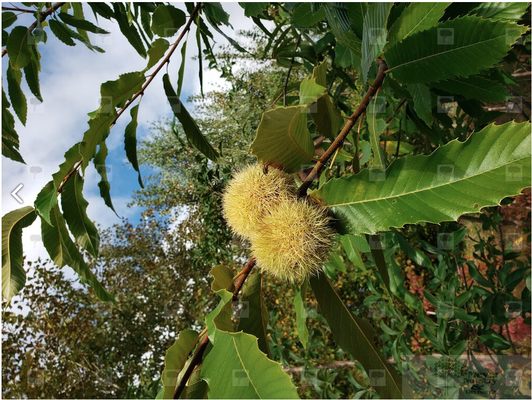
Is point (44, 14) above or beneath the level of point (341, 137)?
above

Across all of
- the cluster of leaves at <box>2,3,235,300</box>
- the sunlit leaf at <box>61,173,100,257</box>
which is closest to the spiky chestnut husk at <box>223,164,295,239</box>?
the cluster of leaves at <box>2,3,235,300</box>

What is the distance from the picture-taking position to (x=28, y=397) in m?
3.41

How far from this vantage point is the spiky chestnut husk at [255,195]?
0.66m

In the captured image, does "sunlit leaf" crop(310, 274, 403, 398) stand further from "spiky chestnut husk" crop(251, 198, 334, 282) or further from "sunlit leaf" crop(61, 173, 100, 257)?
"sunlit leaf" crop(61, 173, 100, 257)

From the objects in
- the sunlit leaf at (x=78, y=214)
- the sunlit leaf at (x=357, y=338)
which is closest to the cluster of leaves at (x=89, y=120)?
the sunlit leaf at (x=78, y=214)

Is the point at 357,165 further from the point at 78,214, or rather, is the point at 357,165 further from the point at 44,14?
the point at 44,14

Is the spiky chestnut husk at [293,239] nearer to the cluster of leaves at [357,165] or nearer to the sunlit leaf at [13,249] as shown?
the cluster of leaves at [357,165]

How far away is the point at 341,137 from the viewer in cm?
63

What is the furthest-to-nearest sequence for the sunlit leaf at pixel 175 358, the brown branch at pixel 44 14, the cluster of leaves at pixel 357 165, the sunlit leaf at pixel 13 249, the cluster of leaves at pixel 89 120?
the brown branch at pixel 44 14, the sunlit leaf at pixel 13 249, the cluster of leaves at pixel 89 120, the sunlit leaf at pixel 175 358, the cluster of leaves at pixel 357 165

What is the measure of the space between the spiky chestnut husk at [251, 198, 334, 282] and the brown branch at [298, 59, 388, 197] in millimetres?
26

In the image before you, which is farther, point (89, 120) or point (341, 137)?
point (89, 120)

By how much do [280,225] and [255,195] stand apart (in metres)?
0.06

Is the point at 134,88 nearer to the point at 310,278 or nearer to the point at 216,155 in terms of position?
the point at 216,155

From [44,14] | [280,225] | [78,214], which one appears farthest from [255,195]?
[44,14]
